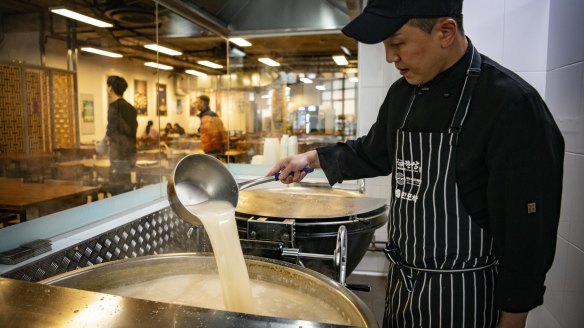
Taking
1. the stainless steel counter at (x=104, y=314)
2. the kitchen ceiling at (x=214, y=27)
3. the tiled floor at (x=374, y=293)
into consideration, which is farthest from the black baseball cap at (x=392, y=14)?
the tiled floor at (x=374, y=293)

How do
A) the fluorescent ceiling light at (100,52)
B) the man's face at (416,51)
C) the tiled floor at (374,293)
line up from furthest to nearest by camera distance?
the fluorescent ceiling light at (100,52)
the tiled floor at (374,293)
the man's face at (416,51)

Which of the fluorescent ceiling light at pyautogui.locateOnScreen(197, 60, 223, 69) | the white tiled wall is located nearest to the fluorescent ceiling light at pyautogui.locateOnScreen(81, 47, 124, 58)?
the fluorescent ceiling light at pyautogui.locateOnScreen(197, 60, 223, 69)

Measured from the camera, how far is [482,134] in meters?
1.08

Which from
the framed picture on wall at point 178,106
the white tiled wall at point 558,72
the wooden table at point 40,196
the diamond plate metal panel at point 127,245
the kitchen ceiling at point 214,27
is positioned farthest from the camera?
the framed picture on wall at point 178,106

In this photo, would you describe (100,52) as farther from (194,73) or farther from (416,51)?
(416,51)

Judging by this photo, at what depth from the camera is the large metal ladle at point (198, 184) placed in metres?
1.28

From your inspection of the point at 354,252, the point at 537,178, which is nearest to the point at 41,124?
the point at 354,252

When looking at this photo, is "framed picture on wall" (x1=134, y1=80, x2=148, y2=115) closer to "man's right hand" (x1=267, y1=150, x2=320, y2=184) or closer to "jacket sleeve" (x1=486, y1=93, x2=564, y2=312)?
"man's right hand" (x1=267, y1=150, x2=320, y2=184)

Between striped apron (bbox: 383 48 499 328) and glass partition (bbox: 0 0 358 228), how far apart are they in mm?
1453

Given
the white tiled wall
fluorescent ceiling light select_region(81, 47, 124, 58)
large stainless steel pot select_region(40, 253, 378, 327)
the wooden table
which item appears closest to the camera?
large stainless steel pot select_region(40, 253, 378, 327)

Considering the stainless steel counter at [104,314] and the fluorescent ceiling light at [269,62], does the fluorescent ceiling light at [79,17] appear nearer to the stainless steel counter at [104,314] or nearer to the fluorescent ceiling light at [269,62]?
the fluorescent ceiling light at [269,62]

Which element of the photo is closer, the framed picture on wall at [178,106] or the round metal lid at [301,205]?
the round metal lid at [301,205]

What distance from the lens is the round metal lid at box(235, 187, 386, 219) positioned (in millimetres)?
1655

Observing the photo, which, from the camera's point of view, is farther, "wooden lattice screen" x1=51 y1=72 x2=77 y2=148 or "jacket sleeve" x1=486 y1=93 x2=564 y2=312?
"wooden lattice screen" x1=51 y1=72 x2=77 y2=148
